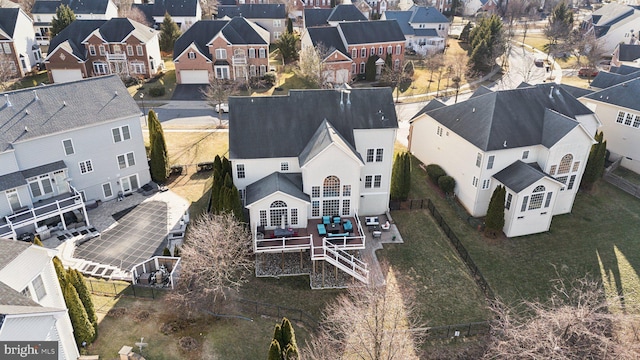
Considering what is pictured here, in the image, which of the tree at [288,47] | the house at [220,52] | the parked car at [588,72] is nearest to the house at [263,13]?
the tree at [288,47]

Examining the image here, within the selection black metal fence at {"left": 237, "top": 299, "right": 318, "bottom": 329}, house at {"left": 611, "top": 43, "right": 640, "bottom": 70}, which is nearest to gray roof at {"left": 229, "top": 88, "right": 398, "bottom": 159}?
black metal fence at {"left": 237, "top": 299, "right": 318, "bottom": 329}

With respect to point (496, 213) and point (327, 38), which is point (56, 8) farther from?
point (496, 213)

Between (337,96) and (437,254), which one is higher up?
(337,96)

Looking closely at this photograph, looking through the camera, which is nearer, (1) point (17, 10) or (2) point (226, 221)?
(2) point (226, 221)

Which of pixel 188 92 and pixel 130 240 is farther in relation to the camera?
pixel 188 92

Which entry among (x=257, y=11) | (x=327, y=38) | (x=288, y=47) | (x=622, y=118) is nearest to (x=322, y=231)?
(x=622, y=118)

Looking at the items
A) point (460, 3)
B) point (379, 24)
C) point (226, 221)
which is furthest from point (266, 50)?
point (460, 3)

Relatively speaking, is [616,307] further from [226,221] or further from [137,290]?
[137,290]
